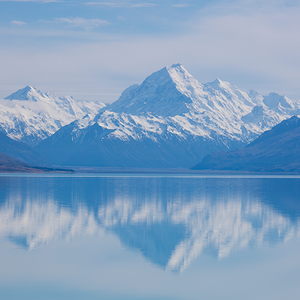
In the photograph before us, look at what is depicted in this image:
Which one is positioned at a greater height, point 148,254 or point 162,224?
point 148,254

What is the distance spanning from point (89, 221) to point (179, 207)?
2792cm

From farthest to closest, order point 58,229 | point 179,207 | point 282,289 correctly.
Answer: point 179,207 < point 58,229 < point 282,289

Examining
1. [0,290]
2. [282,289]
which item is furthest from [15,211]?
[282,289]

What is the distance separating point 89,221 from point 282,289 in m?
41.1

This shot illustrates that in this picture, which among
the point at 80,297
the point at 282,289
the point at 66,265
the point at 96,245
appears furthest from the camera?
the point at 96,245

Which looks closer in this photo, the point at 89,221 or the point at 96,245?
the point at 96,245

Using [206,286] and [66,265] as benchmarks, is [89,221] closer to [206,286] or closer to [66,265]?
[66,265]

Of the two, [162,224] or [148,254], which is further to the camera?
[162,224]

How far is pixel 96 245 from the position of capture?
5519 cm

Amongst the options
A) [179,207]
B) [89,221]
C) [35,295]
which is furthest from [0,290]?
[179,207]

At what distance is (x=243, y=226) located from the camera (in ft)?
233

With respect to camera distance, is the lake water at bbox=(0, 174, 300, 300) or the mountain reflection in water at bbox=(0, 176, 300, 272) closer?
the lake water at bbox=(0, 174, 300, 300)

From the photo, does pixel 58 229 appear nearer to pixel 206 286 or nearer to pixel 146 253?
pixel 146 253

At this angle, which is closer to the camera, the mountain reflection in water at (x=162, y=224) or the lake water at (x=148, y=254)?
the lake water at (x=148, y=254)
